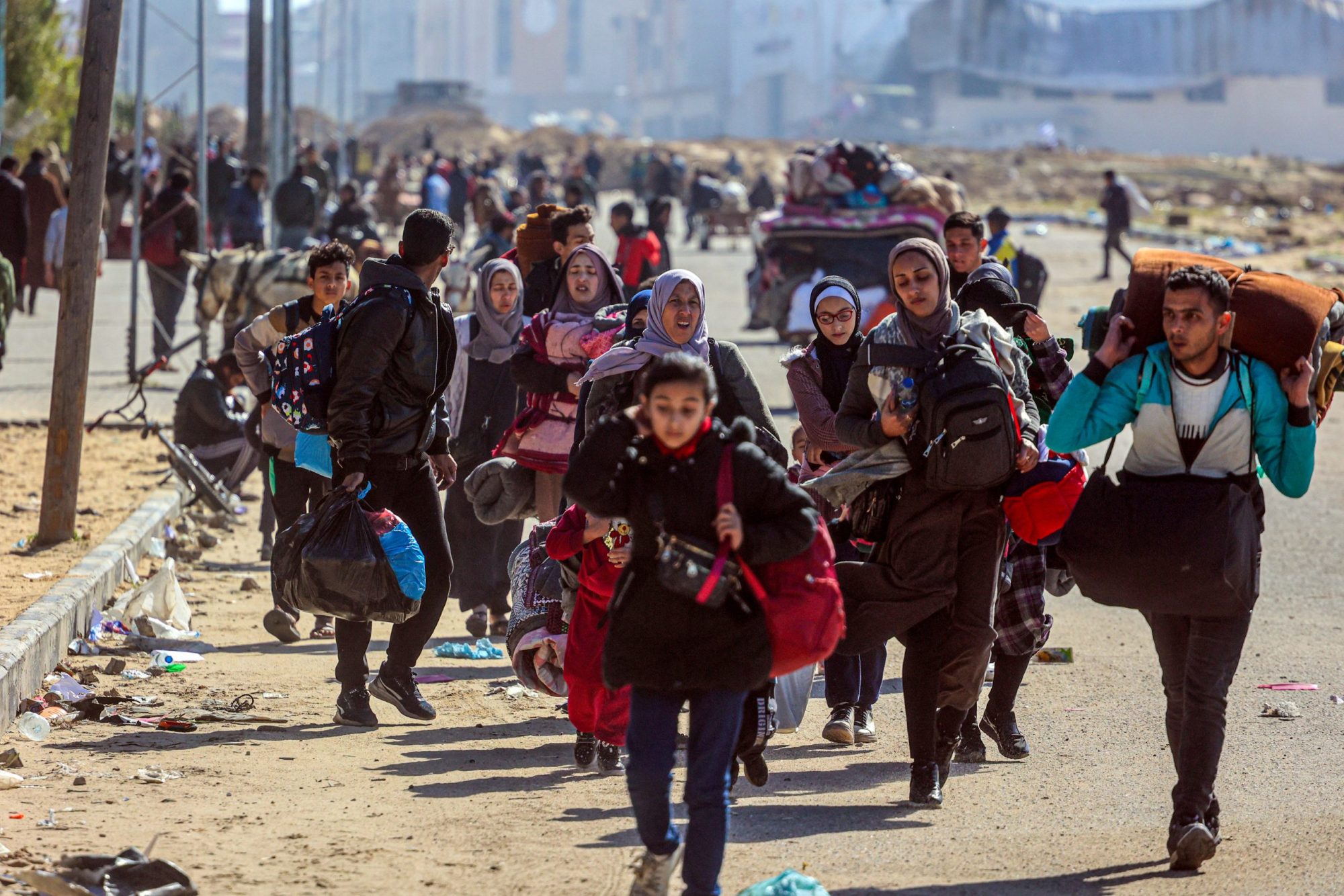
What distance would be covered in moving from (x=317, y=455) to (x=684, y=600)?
275 cm

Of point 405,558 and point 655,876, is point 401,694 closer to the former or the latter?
point 405,558

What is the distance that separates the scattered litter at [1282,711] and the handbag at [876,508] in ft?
7.03

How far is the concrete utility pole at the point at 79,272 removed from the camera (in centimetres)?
917

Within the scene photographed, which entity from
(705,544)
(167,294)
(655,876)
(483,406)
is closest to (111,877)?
(655,876)

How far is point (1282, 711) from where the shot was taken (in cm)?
697

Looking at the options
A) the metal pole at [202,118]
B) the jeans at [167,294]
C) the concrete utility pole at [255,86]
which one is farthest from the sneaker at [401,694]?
the concrete utility pole at [255,86]

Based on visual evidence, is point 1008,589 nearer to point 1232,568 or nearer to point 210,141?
point 1232,568

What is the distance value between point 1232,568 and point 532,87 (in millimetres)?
154147

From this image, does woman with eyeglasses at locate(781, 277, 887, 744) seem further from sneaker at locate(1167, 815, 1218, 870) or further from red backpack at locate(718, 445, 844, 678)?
red backpack at locate(718, 445, 844, 678)

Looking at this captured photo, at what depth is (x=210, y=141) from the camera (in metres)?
39.8

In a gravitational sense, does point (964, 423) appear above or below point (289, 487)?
above

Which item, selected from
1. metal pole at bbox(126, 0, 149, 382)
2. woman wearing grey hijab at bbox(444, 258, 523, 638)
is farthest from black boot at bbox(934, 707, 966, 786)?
metal pole at bbox(126, 0, 149, 382)

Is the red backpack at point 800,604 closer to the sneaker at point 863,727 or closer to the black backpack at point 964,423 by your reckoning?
the black backpack at point 964,423

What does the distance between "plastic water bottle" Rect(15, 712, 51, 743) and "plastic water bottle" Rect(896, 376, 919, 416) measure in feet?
10.1
